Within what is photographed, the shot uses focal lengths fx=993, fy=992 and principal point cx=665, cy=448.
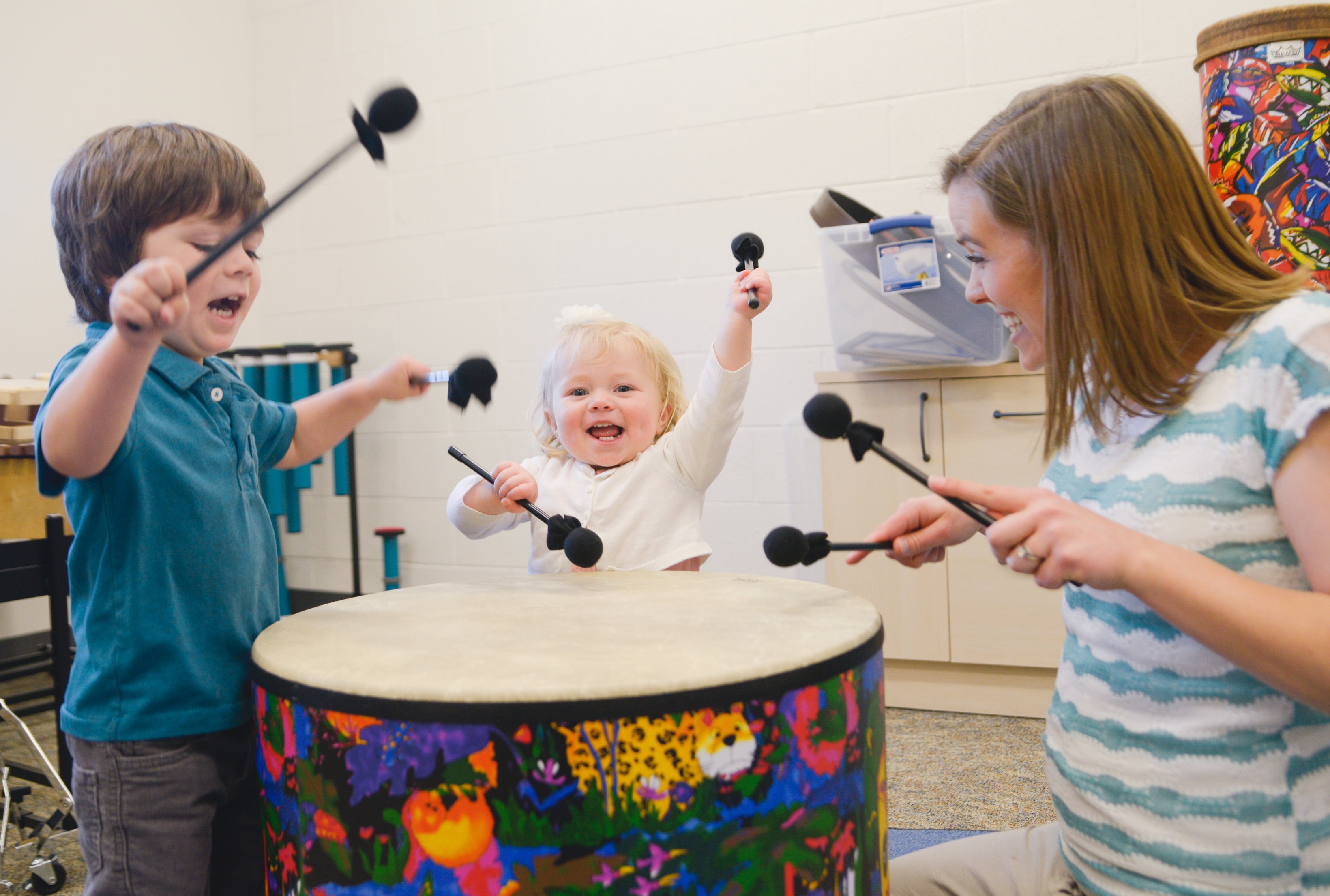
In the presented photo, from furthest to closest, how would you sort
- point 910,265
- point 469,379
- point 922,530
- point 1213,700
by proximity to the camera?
1. point 910,265
2. point 469,379
3. point 922,530
4. point 1213,700

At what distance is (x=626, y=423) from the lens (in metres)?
1.37

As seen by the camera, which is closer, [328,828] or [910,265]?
[328,828]

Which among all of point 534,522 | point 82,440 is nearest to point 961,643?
point 534,522

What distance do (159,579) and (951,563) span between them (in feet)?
4.98

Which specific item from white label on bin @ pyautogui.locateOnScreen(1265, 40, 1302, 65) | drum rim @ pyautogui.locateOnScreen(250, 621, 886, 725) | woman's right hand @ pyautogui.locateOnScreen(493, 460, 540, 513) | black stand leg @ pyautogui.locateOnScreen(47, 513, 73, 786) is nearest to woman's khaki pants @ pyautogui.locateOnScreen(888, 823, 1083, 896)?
drum rim @ pyautogui.locateOnScreen(250, 621, 886, 725)

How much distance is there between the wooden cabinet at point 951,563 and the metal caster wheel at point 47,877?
1.42 meters

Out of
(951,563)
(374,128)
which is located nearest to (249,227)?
(374,128)

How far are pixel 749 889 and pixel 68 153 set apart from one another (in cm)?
285

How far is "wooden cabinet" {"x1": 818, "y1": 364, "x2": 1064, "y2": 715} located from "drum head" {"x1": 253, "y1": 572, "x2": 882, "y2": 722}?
111cm

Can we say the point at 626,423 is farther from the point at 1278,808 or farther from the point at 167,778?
the point at 1278,808

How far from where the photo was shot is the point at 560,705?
0.59 meters

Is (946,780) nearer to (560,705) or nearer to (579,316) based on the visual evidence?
(579,316)

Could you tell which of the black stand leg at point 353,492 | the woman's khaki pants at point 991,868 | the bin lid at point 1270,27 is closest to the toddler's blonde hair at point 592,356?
the woman's khaki pants at point 991,868

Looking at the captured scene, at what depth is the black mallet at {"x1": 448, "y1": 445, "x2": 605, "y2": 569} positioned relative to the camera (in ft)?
3.19
